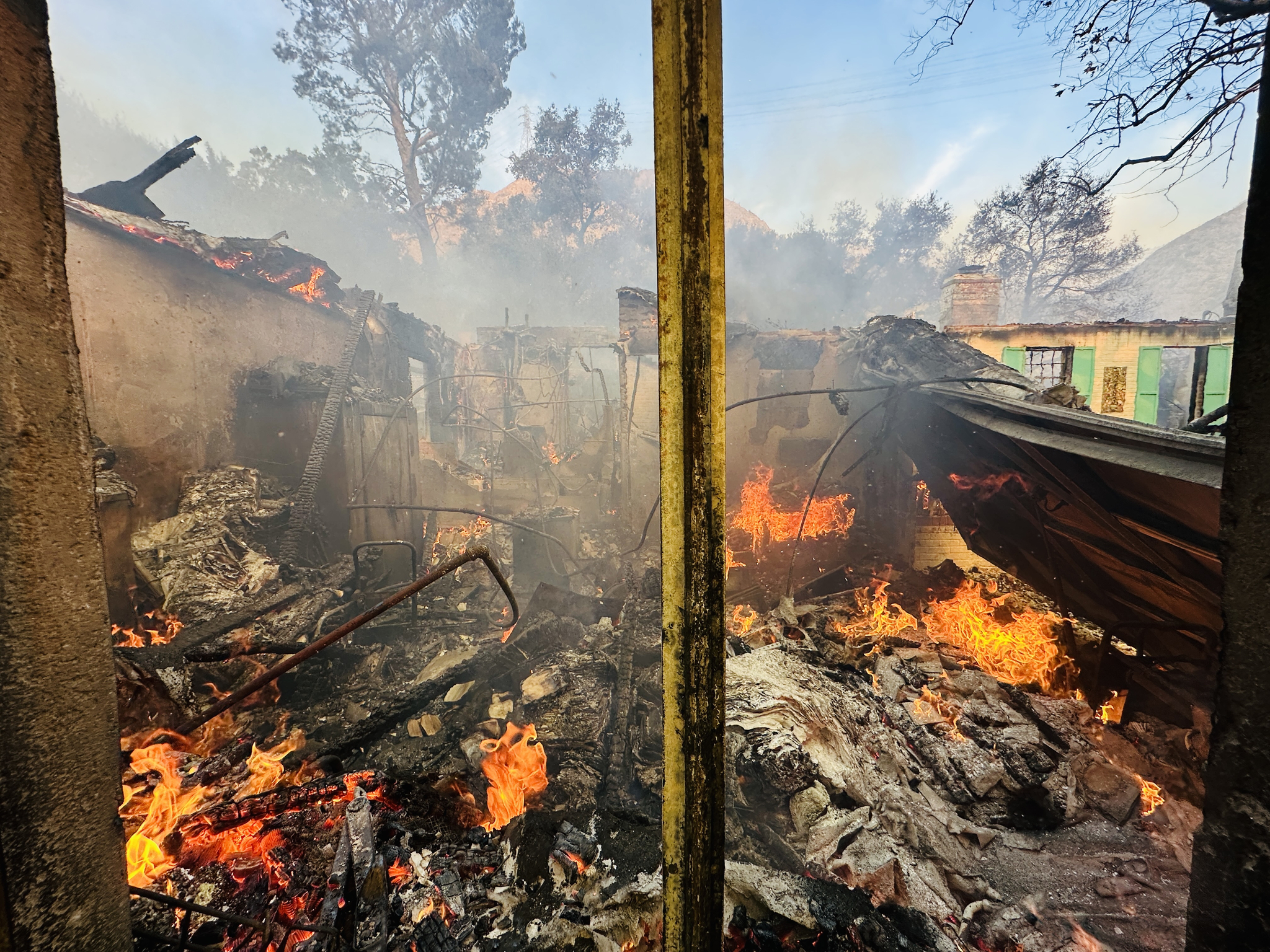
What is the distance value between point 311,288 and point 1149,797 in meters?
17.0

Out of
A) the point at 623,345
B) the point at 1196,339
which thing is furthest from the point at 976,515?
the point at 1196,339

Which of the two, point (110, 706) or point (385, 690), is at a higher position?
point (110, 706)

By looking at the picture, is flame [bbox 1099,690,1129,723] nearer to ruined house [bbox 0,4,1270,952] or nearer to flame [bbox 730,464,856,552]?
ruined house [bbox 0,4,1270,952]

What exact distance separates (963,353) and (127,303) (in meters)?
14.6

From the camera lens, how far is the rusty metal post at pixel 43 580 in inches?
51.9

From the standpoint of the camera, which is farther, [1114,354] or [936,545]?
[1114,354]

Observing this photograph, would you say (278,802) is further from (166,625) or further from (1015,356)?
(1015,356)

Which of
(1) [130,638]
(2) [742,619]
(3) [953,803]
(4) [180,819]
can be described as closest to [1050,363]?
(2) [742,619]

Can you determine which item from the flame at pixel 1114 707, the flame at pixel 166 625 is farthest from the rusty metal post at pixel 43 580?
the flame at pixel 1114 707

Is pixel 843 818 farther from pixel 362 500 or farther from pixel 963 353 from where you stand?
pixel 362 500

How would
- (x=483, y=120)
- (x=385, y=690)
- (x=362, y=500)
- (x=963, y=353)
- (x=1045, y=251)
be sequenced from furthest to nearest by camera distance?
(x=1045, y=251) < (x=483, y=120) < (x=362, y=500) < (x=963, y=353) < (x=385, y=690)

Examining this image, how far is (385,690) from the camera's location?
219 inches

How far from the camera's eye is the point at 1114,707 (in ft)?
15.3

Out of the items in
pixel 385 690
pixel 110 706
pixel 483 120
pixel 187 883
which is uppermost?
pixel 483 120
